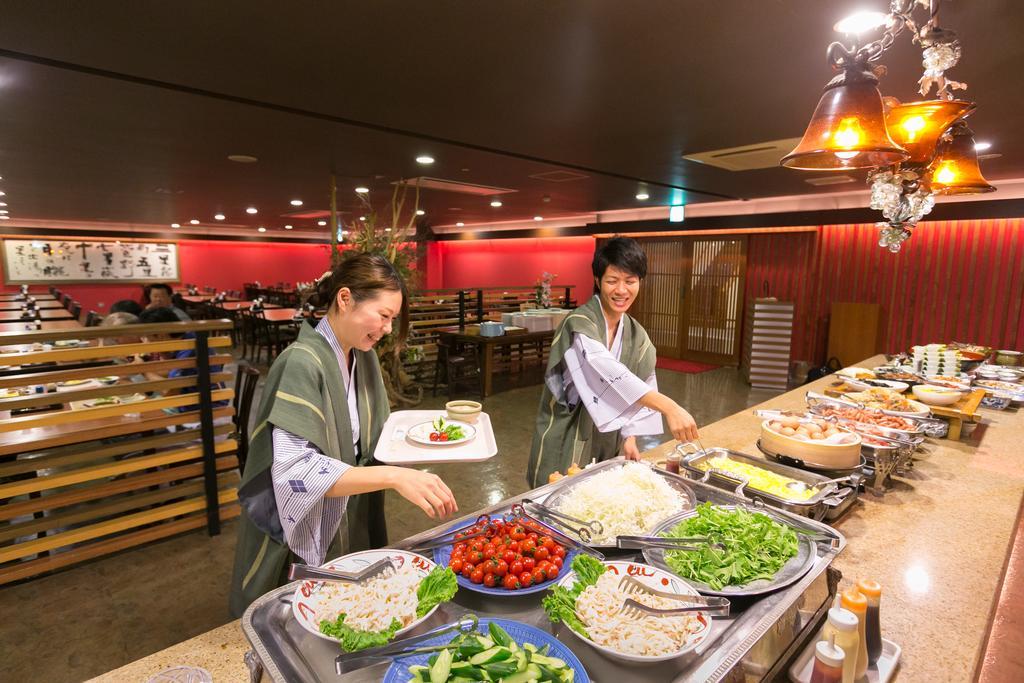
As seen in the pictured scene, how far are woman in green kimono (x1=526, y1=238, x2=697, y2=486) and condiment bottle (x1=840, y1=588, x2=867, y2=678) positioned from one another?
34.6 inches

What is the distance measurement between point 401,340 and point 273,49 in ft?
5.60

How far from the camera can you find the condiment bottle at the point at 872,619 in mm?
1006

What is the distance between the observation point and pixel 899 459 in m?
1.90

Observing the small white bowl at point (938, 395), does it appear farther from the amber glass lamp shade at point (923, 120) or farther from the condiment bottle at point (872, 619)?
the condiment bottle at point (872, 619)

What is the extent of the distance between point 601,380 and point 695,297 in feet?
30.2

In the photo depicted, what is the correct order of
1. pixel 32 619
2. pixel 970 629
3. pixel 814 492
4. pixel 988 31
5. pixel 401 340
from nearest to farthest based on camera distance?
pixel 970 629 → pixel 814 492 → pixel 401 340 → pixel 988 31 → pixel 32 619

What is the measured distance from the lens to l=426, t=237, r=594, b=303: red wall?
12820mm

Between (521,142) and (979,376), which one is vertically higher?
(521,142)

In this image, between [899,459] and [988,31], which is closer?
[899,459]

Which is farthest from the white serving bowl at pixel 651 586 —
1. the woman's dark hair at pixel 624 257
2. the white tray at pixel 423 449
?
the woman's dark hair at pixel 624 257

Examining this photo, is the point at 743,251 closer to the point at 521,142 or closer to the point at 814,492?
the point at 521,142

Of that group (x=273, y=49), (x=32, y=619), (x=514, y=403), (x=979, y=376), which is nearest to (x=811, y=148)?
(x=273, y=49)

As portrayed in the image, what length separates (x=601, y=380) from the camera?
1952mm

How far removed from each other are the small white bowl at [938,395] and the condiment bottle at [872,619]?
218cm
